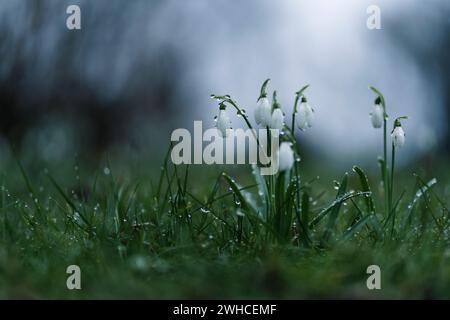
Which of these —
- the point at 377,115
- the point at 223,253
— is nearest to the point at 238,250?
the point at 223,253

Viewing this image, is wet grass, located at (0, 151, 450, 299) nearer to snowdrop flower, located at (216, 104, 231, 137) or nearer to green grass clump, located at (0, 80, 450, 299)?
green grass clump, located at (0, 80, 450, 299)

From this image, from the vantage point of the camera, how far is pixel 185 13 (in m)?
8.13

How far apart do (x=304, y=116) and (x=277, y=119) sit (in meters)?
0.18

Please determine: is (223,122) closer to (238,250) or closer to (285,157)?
(285,157)

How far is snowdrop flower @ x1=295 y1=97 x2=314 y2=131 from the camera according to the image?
99.0 inches

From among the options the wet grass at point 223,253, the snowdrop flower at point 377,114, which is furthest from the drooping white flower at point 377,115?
the wet grass at point 223,253

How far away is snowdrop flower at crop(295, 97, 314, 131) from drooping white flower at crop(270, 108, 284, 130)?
13 centimetres

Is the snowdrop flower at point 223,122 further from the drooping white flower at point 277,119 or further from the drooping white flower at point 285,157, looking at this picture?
the drooping white flower at point 285,157

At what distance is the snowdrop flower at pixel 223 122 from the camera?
2.56 metres

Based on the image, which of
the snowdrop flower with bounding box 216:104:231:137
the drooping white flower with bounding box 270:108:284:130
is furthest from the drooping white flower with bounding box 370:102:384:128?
the snowdrop flower with bounding box 216:104:231:137
